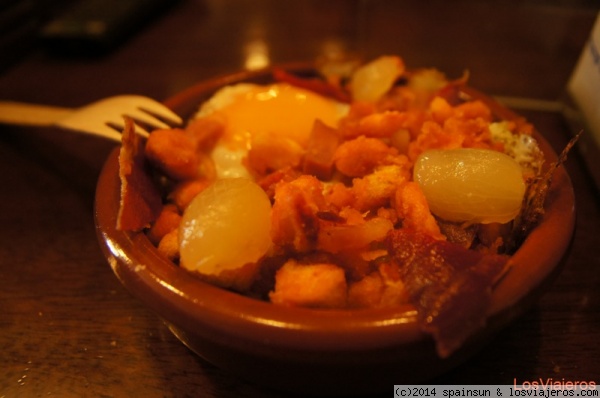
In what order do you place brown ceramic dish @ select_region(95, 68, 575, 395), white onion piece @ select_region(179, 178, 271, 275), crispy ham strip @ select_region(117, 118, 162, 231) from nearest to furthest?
1. brown ceramic dish @ select_region(95, 68, 575, 395)
2. white onion piece @ select_region(179, 178, 271, 275)
3. crispy ham strip @ select_region(117, 118, 162, 231)

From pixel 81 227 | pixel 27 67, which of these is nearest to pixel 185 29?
pixel 27 67

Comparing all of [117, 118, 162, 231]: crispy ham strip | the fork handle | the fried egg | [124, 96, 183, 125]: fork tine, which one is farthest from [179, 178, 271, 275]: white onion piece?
the fork handle

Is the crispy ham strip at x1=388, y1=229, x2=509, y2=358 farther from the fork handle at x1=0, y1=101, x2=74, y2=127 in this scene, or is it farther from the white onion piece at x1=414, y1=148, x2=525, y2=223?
the fork handle at x1=0, y1=101, x2=74, y2=127

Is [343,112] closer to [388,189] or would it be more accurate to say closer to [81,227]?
[388,189]

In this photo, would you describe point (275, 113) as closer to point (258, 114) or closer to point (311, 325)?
point (258, 114)

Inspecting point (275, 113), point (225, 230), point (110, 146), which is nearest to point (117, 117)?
point (110, 146)

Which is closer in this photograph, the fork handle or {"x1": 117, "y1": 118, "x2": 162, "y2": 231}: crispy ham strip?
{"x1": 117, "y1": 118, "x2": 162, "y2": 231}: crispy ham strip
